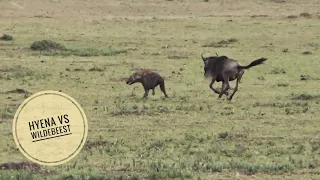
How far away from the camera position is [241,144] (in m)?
11.6

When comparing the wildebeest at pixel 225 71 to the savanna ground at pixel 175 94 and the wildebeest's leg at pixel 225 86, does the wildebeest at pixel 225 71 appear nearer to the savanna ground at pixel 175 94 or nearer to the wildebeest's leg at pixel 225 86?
the wildebeest's leg at pixel 225 86

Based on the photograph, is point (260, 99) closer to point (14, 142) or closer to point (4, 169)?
point (14, 142)

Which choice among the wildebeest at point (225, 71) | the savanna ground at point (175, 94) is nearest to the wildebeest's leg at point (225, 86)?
the wildebeest at point (225, 71)

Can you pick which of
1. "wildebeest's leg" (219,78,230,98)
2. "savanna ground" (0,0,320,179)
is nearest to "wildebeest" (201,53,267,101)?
"wildebeest's leg" (219,78,230,98)

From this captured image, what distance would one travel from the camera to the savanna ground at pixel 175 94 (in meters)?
10.1

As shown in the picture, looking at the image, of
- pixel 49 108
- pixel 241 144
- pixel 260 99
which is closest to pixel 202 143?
pixel 241 144

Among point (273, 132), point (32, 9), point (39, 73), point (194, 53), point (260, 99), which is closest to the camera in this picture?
point (273, 132)

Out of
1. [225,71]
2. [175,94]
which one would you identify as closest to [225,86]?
[225,71]

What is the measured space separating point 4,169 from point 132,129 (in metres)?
3.59

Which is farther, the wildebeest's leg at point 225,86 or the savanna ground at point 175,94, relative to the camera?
the wildebeest's leg at point 225,86

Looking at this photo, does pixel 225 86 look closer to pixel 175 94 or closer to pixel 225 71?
pixel 225 71

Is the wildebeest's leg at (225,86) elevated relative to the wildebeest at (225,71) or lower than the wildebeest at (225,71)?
lower

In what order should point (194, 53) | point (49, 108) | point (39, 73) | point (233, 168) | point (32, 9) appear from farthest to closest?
point (32, 9)
point (194, 53)
point (39, 73)
point (49, 108)
point (233, 168)

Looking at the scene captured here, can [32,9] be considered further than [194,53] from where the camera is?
Yes
